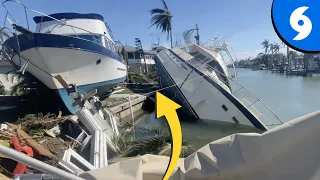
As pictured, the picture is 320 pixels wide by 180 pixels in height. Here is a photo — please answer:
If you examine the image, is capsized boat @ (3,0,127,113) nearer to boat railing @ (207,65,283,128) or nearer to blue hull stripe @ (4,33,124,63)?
blue hull stripe @ (4,33,124,63)

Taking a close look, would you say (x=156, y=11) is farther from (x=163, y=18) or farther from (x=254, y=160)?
(x=254, y=160)

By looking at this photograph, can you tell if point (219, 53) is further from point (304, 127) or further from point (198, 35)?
point (304, 127)

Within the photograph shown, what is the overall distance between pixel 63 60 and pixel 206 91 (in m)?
6.35

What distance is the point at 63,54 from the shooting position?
10.2 meters

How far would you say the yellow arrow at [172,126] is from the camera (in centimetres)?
185

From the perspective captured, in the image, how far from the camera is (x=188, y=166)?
1.84m

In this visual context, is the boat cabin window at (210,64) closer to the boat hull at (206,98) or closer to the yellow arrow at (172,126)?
the boat hull at (206,98)

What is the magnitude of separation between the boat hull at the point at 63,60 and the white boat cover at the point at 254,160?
Result: 920 cm

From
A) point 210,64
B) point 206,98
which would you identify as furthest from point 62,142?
point 210,64

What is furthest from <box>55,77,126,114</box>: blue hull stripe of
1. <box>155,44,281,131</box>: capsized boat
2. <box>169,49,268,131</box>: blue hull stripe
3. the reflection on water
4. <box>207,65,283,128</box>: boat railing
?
<box>207,65,283,128</box>: boat railing

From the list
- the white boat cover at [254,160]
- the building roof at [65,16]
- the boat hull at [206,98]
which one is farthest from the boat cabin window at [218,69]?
the white boat cover at [254,160]

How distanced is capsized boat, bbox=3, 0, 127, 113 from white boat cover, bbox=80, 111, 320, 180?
9.24 metres

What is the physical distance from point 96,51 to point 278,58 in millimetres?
92244

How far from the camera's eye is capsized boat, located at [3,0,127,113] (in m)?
9.80
